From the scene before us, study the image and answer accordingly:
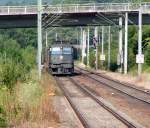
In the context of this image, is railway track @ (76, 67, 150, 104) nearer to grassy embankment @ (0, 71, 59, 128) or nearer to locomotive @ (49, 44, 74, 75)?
grassy embankment @ (0, 71, 59, 128)

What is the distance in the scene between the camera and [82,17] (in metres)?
84.0

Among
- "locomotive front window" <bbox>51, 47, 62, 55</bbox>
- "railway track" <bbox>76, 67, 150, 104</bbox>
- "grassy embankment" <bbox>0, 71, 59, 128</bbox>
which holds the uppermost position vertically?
"locomotive front window" <bbox>51, 47, 62, 55</bbox>

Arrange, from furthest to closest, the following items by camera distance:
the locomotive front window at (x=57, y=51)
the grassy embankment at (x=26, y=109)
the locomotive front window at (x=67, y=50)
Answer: the locomotive front window at (x=67, y=50), the locomotive front window at (x=57, y=51), the grassy embankment at (x=26, y=109)

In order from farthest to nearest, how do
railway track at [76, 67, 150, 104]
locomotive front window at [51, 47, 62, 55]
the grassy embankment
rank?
locomotive front window at [51, 47, 62, 55], railway track at [76, 67, 150, 104], the grassy embankment

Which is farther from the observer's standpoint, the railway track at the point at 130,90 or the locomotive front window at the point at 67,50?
the locomotive front window at the point at 67,50

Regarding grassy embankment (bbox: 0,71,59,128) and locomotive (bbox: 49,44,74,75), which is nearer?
grassy embankment (bbox: 0,71,59,128)

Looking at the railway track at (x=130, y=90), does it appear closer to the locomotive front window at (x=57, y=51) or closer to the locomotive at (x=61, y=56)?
the locomotive at (x=61, y=56)

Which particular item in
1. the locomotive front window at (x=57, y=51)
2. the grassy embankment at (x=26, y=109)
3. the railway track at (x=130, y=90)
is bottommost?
the railway track at (x=130, y=90)

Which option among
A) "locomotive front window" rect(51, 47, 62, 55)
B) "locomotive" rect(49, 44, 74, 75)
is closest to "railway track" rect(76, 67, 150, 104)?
"locomotive" rect(49, 44, 74, 75)

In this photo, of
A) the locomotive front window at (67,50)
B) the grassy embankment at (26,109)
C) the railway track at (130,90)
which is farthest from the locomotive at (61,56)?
the grassy embankment at (26,109)

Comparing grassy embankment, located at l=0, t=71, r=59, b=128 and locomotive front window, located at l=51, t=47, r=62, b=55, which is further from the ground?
locomotive front window, located at l=51, t=47, r=62, b=55

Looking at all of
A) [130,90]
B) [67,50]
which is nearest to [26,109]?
[130,90]

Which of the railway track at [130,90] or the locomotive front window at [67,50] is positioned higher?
the locomotive front window at [67,50]

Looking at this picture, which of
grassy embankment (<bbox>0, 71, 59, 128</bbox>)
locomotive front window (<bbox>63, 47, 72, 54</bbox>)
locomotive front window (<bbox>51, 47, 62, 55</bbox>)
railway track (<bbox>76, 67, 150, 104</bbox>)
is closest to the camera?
grassy embankment (<bbox>0, 71, 59, 128</bbox>)
